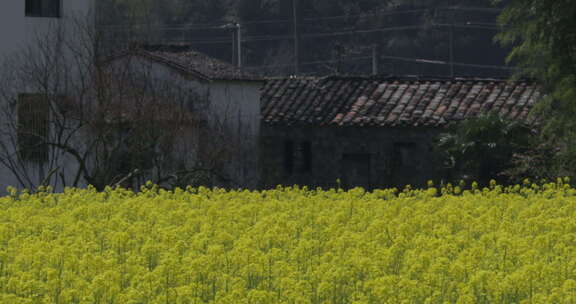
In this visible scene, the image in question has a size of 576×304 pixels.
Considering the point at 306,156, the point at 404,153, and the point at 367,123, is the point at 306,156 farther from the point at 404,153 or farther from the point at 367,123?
the point at 404,153

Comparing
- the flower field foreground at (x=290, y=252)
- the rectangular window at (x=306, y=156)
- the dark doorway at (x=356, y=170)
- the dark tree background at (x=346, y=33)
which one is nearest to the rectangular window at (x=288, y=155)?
the rectangular window at (x=306, y=156)

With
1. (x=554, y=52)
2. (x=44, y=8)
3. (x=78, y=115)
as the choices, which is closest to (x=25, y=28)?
(x=44, y=8)

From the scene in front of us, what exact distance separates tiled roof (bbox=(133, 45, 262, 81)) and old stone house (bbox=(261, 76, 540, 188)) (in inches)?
69.0

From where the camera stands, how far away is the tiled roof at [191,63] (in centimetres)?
3172

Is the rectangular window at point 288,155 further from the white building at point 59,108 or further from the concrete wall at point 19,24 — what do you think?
the concrete wall at point 19,24

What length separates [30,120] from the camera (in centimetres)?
2400

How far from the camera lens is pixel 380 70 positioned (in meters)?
63.3

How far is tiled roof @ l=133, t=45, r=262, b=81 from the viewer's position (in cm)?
3172

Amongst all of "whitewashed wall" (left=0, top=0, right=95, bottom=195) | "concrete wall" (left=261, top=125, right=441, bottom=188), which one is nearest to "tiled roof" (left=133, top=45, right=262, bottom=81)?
"concrete wall" (left=261, top=125, right=441, bottom=188)

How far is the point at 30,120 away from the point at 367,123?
38.1ft

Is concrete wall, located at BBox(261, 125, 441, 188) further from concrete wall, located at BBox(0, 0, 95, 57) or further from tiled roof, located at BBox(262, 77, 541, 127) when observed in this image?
concrete wall, located at BBox(0, 0, 95, 57)

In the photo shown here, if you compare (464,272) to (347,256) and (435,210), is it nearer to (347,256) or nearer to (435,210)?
(347,256)

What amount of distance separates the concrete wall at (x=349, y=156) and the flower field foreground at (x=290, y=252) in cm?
1634

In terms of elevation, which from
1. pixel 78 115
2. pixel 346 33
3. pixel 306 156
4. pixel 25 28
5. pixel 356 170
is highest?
pixel 25 28
